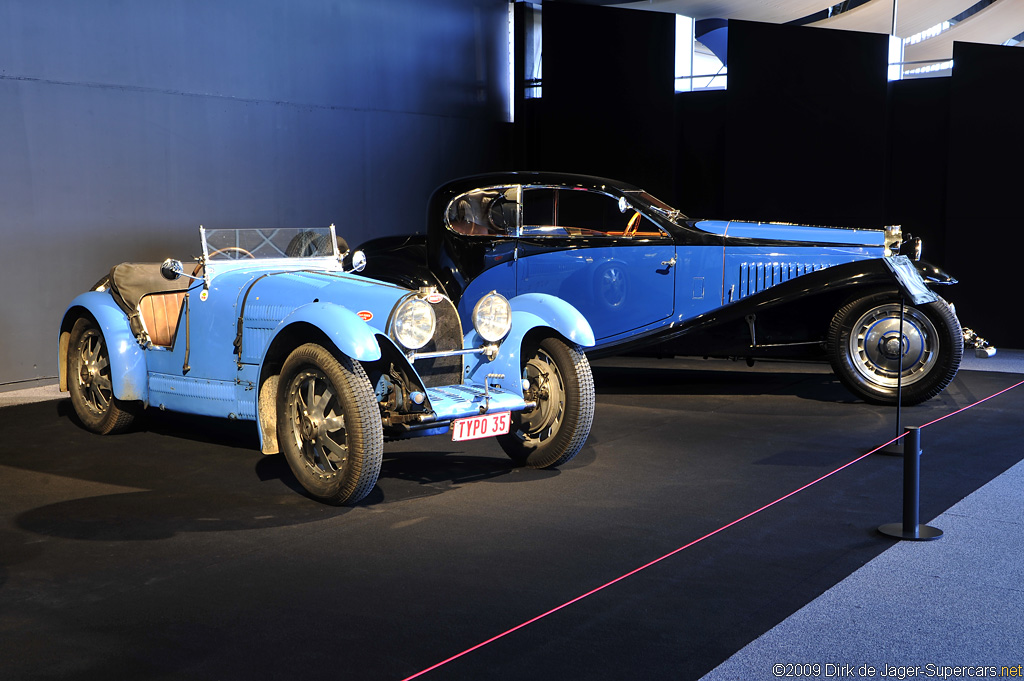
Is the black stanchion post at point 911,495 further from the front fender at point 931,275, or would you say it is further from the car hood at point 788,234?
the front fender at point 931,275

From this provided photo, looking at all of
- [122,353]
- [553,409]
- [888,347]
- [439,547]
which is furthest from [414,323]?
[888,347]

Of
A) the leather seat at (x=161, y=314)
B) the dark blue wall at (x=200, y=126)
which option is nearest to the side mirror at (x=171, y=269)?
the leather seat at (x=161, y=314)

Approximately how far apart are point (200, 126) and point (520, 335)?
16.7 ft

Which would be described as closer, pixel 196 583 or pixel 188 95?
pixel 196 583

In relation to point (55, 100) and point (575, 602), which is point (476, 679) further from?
point (55, 100)

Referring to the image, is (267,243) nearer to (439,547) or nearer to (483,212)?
(483,212)

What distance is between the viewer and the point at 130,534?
393 cm

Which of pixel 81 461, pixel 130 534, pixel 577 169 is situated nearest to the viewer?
pixel 130 534

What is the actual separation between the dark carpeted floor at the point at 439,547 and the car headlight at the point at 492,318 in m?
0.72

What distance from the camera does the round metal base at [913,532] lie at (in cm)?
376

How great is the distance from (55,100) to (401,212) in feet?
12.8

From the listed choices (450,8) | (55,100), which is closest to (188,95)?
(55,100)

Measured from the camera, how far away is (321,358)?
14.0 feet

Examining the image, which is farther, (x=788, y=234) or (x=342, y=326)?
(x=788, y=234)
